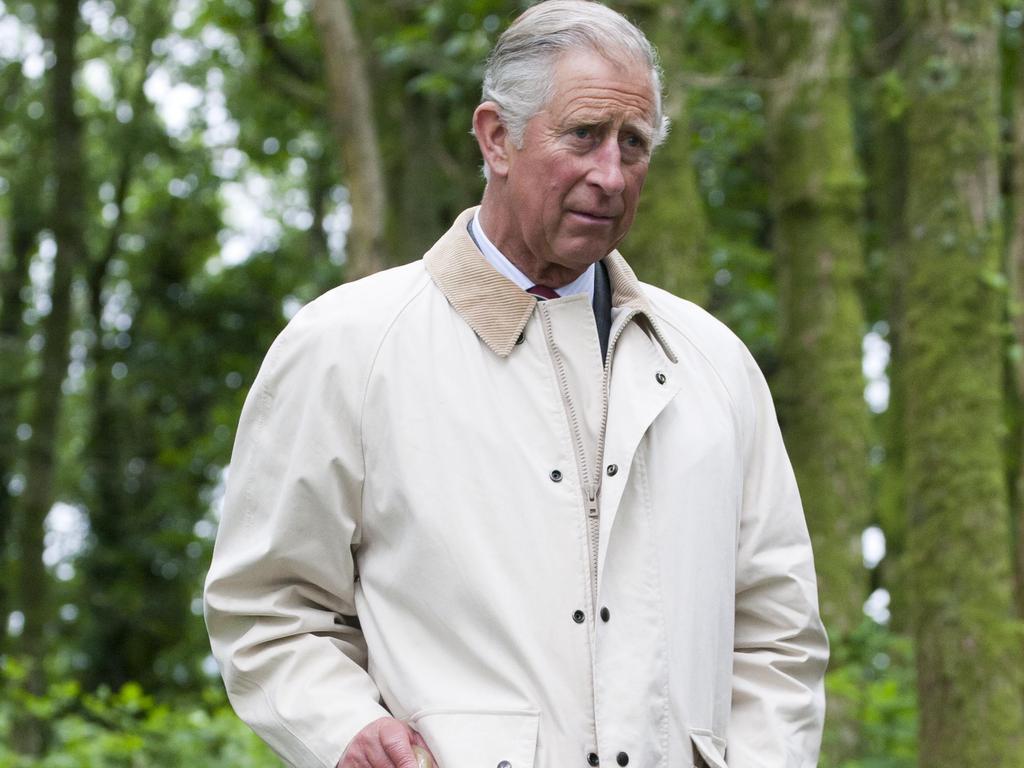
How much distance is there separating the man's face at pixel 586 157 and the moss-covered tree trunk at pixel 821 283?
5.58 m

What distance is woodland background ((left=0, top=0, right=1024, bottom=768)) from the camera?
5859mm

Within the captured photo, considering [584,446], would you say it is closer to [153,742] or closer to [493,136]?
[493,136]

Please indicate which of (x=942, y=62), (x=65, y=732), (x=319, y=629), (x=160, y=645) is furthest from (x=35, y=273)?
(x=319, y=629)

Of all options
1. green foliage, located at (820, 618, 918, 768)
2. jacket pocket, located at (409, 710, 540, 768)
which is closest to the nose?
jacket pocket, located at (409, 710, 540, 768)

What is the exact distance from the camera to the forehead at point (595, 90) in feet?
8.98

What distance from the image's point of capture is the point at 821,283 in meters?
8.80

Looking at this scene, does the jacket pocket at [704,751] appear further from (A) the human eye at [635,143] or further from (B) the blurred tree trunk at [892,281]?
(B) the blurred tree trunk at [892,281]

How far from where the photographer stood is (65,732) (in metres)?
9.62

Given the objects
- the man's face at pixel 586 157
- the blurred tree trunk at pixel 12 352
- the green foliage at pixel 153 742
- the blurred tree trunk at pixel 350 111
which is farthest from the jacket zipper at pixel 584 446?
the blurred tree trunk at pixel 12 352

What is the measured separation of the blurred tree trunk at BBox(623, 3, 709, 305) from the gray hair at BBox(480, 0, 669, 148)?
3374 millimetres

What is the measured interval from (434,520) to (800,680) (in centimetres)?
76

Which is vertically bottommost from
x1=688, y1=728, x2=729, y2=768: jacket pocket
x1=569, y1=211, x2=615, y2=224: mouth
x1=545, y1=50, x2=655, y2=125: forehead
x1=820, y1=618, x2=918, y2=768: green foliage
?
x1=820, y1=618, x2=918, y2=768: green foliage

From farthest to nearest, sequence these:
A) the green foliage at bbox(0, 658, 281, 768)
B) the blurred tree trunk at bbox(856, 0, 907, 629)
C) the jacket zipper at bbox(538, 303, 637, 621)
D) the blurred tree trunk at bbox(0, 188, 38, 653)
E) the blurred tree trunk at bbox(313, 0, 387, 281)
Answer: the blurred tree trunk at bbox(0, 188, 38, 653) → the blurred tree trunk at bbox(856, 0, 907, 629) → the blurred tree trunk at bbox(313, 0, 387, 281) → the green foliage at bbox(0, 658, 281, 768) → the jacket zipper at bbox(538, 303, 637, 621)

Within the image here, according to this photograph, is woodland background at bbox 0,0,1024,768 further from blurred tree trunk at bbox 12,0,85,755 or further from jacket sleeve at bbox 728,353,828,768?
jacket sleeve at bbox 728,353,828,768
